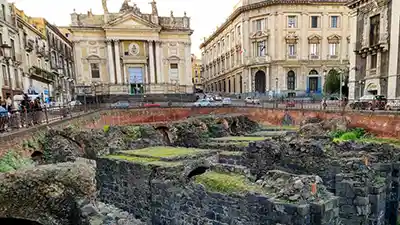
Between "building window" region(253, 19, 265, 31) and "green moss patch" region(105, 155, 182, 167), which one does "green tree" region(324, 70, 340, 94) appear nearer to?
"building window" region(253, 19, 265, 31)

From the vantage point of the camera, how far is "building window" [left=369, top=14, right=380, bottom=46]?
83.9 ft

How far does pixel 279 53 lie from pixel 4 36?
33769 mm

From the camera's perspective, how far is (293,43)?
42938 millimetres

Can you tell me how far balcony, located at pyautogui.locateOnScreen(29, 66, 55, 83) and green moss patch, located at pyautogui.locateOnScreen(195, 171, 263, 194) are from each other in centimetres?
2887

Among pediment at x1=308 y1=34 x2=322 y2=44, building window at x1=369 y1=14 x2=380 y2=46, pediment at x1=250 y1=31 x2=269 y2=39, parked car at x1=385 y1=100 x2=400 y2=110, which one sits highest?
pediment at x1=250 y1=31 x2=269 y2=39

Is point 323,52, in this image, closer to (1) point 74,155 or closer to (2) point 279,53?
(2) point 279,53

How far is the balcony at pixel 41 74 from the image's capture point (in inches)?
1205

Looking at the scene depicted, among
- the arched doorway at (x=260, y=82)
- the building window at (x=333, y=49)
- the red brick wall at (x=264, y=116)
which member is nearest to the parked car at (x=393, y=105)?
the red brick wall at (x=264, y=116)

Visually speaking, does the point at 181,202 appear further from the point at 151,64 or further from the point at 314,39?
the point at 314,39

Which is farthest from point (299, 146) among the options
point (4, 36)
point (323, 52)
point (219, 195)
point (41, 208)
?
point (323, 52)

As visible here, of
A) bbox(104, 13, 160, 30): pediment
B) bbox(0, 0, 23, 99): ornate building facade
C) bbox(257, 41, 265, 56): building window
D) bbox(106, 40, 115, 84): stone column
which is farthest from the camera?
bbox(257, 41, 265, 56): building window

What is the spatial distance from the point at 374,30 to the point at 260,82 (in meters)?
20.0

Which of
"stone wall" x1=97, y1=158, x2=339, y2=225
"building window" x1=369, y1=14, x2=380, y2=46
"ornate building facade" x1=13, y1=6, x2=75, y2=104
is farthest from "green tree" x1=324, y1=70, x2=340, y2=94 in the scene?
"stone wall" x1=97, y1=158, x2=339, y2=225

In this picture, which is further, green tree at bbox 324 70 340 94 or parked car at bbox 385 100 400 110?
green tree at bbox 324 70 340 94
